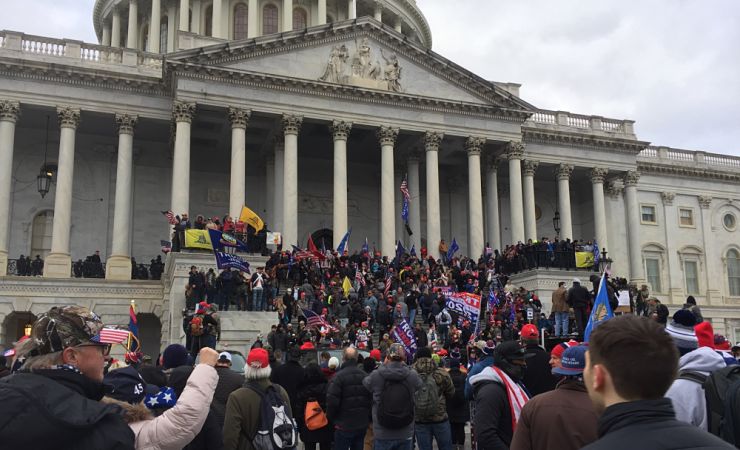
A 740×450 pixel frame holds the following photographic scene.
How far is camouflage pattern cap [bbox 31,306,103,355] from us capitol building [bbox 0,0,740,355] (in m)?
20.2

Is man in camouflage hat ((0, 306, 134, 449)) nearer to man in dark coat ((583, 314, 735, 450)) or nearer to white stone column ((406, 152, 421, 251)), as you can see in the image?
man in dark coat ((583, 314, 735, 450))

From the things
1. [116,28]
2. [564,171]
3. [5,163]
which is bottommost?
[5,163]

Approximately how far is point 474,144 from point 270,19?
73.6ft

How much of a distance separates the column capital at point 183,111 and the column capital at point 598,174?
24513mm

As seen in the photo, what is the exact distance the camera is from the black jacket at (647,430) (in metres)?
2.63

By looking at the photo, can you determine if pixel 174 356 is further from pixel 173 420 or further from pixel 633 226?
pixel 633 226

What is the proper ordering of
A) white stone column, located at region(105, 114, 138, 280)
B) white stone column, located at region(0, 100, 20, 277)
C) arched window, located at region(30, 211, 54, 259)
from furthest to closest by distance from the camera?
arched window, located at region(30, 211, 54, 259) → white stone column, located at region(105, 114, 138, 280) → white stone column, located at region(0, 100, 20, 277)

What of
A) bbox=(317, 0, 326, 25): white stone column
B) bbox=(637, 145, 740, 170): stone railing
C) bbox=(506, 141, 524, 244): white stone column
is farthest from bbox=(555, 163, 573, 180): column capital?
bbox=(317, 0, 326, 25): white stone column

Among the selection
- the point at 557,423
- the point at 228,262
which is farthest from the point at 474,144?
the point at 557,423

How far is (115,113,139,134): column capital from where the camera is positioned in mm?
35438

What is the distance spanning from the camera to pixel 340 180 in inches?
1401

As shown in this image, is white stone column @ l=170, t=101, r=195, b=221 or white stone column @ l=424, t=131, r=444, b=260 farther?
white stone column @ l=424, t=131, r=444, b=260

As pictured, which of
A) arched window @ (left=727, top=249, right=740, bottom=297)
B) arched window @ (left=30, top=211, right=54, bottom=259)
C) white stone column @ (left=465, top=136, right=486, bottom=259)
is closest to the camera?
arched window @ (left=30, top=211, right=54, bottom=259)

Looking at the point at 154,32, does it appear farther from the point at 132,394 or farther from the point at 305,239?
the point at 132,394
